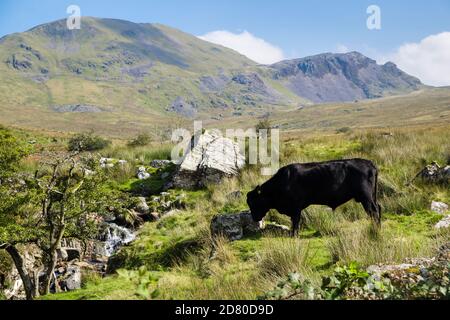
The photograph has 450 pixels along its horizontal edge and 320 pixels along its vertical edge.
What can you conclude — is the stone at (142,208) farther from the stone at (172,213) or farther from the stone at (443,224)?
the stone at (443,224)

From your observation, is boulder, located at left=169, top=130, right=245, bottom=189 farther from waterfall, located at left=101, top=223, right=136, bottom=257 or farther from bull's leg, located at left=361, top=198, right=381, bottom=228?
bull's leg, located at left=361, top=198, right=381, bottom=228

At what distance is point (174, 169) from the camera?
21.0m

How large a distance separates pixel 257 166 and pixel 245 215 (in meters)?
8.36

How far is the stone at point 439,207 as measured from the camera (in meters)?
11.7

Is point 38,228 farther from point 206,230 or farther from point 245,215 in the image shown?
point 245,215

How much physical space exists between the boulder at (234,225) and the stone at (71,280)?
365 cm

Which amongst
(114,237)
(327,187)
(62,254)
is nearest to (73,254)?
(62,254)

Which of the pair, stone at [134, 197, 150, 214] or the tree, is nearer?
the tree

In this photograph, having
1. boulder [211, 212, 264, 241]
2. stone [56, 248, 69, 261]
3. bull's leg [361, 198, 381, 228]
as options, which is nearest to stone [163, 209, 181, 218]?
stone [56, 248, 69, 261]

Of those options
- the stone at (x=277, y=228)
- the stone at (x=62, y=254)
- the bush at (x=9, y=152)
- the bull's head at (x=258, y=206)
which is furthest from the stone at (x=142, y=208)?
the bush at (x=9, y=152)

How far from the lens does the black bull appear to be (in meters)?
11.0

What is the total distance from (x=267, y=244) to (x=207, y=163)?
1040cm

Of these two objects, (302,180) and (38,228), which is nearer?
(38,228)
